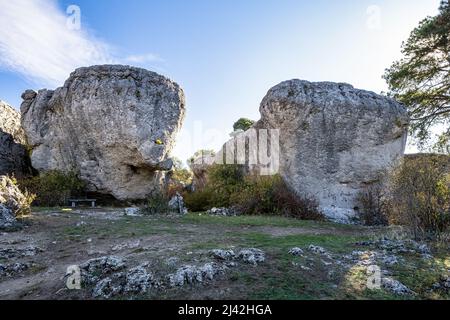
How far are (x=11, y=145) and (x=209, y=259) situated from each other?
17353 mm

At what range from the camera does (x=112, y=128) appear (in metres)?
15.8

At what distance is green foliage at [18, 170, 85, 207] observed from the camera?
14.6 meters

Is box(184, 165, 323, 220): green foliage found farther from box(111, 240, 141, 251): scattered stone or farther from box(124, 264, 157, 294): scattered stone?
box(124, 264, 157, 294): scattered stone

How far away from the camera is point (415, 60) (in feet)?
58.8

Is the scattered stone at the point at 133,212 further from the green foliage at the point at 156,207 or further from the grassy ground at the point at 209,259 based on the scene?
the grassy ground at the point at 209,259

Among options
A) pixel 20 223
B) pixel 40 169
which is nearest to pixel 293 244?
pixel 20 223

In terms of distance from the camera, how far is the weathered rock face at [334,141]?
14.5m

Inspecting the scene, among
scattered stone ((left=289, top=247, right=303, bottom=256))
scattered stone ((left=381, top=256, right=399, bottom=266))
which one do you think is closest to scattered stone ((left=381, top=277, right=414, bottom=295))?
scattered stone ((left=381, top=256, right=399, bottom=266))

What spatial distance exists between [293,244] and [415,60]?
15569mm

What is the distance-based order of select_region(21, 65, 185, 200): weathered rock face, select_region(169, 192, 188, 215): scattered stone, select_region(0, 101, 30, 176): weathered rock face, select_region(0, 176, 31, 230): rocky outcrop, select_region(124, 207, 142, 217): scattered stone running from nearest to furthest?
select_region(0, 176, 31, 230): rocky outcrop → select_region(124, 207, 142, 217): scattered stone → select_region(169, 192, 188, 215): scattered stone → select_region(21, 65, 185, 200): weathered rock face → select_region(0, 101, 30, 176): weathered rock face

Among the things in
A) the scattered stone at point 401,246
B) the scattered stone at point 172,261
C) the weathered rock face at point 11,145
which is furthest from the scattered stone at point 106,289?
the weathered rock face at point 11,145

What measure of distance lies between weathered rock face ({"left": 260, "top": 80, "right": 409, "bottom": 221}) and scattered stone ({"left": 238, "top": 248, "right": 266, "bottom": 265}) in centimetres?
928
